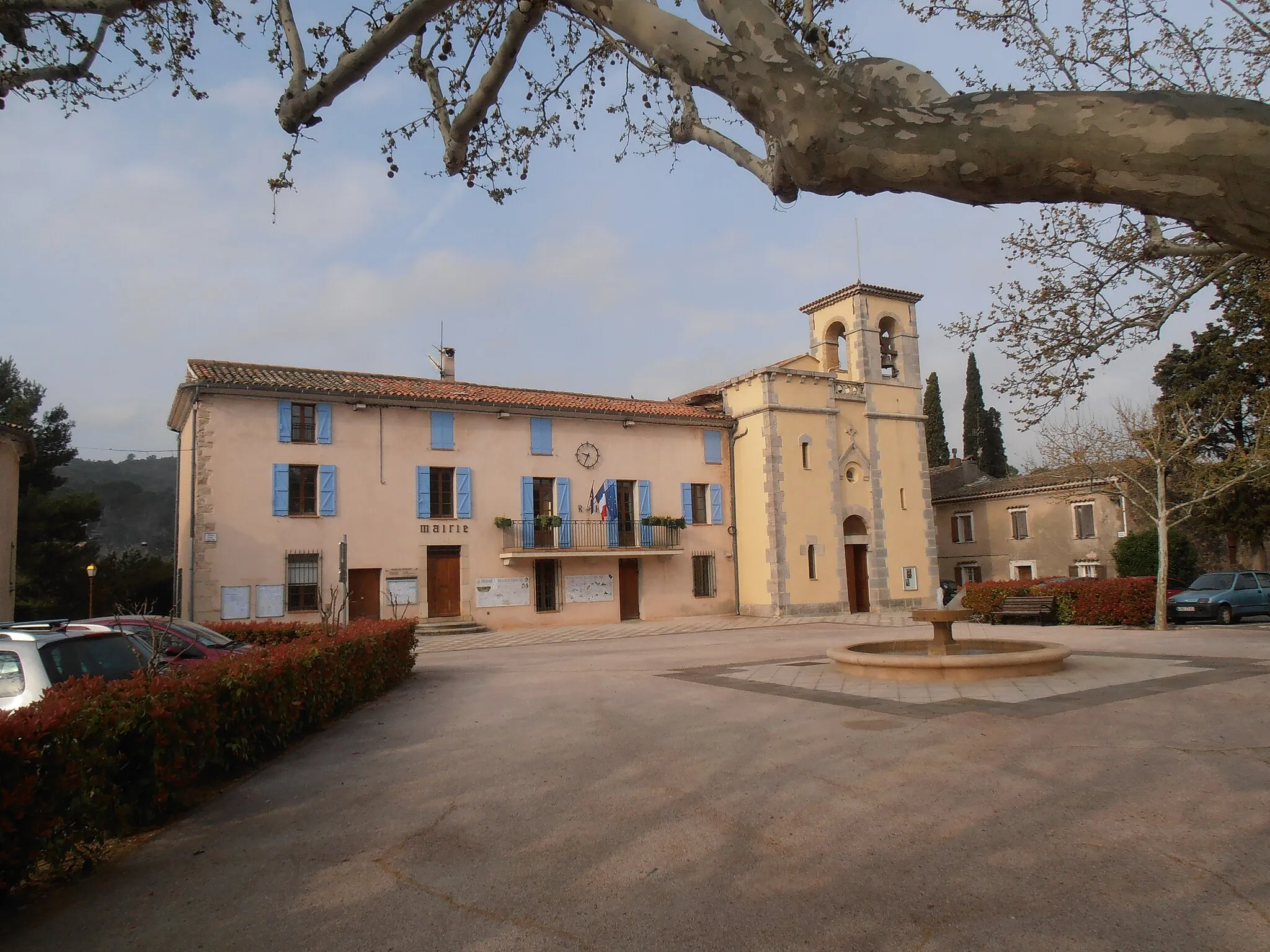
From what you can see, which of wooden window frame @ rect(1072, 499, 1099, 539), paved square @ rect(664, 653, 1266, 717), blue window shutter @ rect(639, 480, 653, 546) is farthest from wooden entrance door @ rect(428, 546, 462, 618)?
wooden window frame @ rect(1072, 499, 1099, 539)

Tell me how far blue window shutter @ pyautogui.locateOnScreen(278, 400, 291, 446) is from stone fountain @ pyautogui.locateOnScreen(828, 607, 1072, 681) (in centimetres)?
1674

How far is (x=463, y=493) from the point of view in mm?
24906

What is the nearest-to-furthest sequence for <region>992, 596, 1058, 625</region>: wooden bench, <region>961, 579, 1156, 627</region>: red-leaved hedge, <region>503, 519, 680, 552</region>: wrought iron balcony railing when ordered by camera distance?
<region>961, 579, 1156, 627</region>: red-leaved hedge
<region>992, 596, 1058, 625</region>: wooden bench
<region>503, 519, 680, 552</region>: wrought iron balcony railing

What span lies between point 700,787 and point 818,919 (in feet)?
7.26

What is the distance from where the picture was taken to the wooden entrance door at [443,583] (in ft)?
79.7

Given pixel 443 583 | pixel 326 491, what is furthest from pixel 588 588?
pixel 326 491

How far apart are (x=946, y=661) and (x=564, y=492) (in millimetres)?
17859

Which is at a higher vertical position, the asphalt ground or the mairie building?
the mairie building

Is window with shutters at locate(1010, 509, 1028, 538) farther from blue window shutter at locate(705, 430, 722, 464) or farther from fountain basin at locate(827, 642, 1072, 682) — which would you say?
fountain basin at locate(827, 642, 1072, 682)

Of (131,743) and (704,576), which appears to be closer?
(131,743)

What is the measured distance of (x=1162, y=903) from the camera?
12.2 feet

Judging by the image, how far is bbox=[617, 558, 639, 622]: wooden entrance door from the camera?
2750 cm

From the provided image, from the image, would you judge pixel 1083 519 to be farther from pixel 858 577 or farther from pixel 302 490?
pixel 302 490

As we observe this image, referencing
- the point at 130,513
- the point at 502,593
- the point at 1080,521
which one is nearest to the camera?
the point at 502,593
